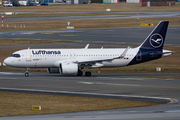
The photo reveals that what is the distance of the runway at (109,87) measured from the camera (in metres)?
25.0

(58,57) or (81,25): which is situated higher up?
(58,57)

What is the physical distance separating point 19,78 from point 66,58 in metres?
7.18

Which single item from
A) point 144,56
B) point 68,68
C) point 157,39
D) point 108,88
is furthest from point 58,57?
point 157,39

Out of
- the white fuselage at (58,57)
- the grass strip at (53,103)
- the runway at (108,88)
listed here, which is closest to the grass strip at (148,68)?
the runway at (108,88)

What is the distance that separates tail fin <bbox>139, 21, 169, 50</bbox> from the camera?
169 ft

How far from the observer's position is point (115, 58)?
156 feet

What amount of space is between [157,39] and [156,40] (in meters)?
0.26

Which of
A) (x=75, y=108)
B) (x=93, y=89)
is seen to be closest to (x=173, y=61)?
(x=93, y=89)

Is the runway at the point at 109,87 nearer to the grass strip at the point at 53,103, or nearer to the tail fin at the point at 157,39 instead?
the grass strip at the point at 53,103

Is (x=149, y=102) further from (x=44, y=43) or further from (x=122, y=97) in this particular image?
(x=44, y=43)

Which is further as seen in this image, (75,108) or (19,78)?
(19,78)

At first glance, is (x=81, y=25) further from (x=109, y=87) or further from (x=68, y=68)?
(x=109, y=87)

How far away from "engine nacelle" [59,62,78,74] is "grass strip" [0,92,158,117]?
12555mm

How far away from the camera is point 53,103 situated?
31.3 metres
